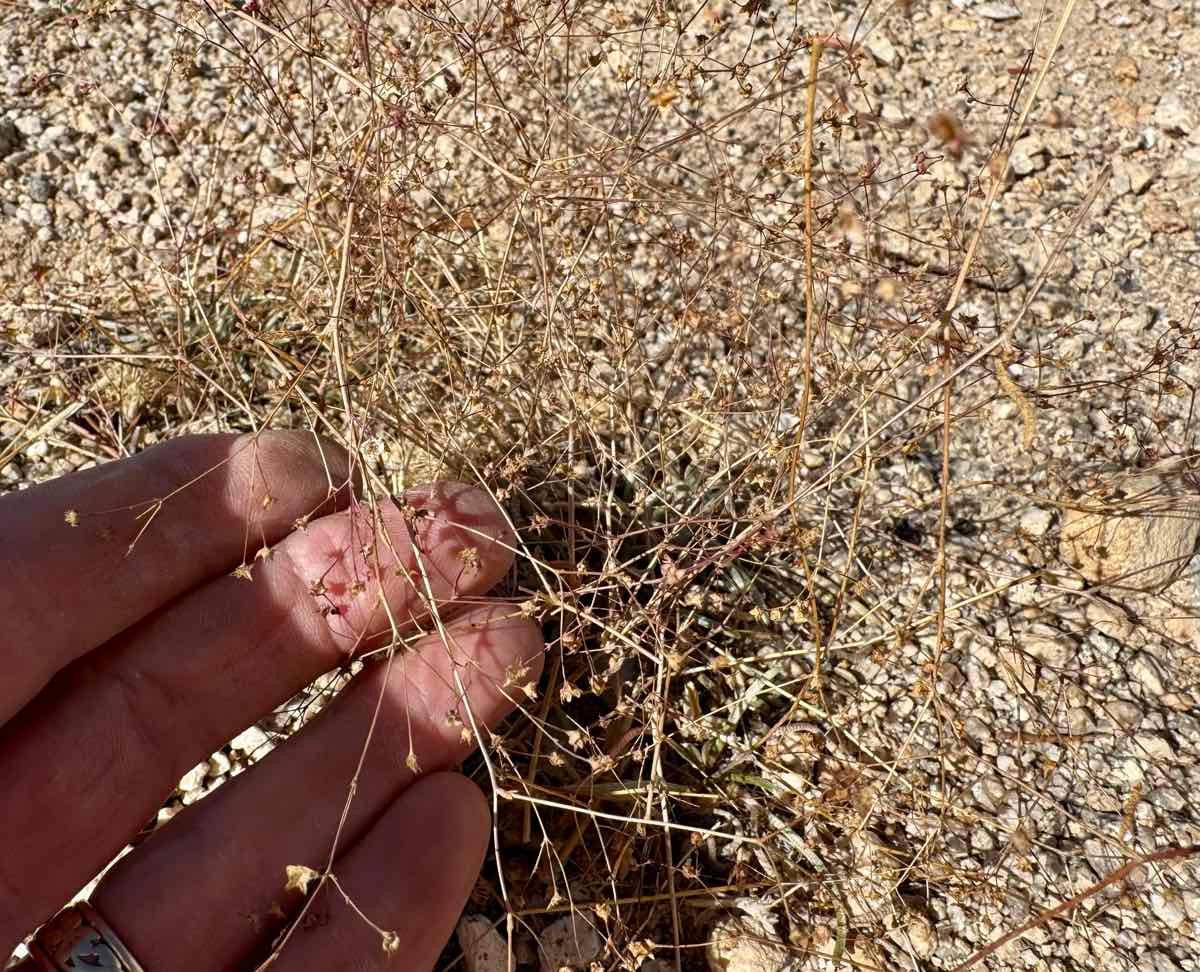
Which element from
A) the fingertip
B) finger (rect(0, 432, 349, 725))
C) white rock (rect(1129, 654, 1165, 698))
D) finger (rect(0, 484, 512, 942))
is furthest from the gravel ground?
the fingertip

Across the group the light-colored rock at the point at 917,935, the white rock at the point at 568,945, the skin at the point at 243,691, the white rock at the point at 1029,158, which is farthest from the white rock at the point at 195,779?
the white rock at the point at 1029,158

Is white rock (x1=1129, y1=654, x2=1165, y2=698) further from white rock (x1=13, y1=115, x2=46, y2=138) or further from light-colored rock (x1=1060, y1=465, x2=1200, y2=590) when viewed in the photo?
white rock (x1=13, y1=115, x2=46, y2=138)

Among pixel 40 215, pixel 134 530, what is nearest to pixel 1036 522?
pixel 134 530

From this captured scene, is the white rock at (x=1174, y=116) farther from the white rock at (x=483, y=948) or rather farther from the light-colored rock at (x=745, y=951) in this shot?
the white rock at (x=483, y=948)

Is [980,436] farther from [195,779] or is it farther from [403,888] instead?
[195,779]

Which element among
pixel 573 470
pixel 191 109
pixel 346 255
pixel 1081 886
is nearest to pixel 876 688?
pixel 1081 886

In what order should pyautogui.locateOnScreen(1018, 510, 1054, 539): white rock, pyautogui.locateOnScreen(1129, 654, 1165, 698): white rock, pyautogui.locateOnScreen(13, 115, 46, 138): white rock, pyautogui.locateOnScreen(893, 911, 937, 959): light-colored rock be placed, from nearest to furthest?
pyautogui.locateOnScreen(893, 911, 937, 959): light-colored rock < pyautogui.locateOnScreen(1129, 654, 1165, 698): white rock < pyautogui.locateOnScreen(1018, 510, 1054, 539): white rock < pyautogui.locateOnScreen(13, 115, 46, 138): white rock

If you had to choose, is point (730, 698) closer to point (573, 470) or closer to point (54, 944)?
point (573, 470)
